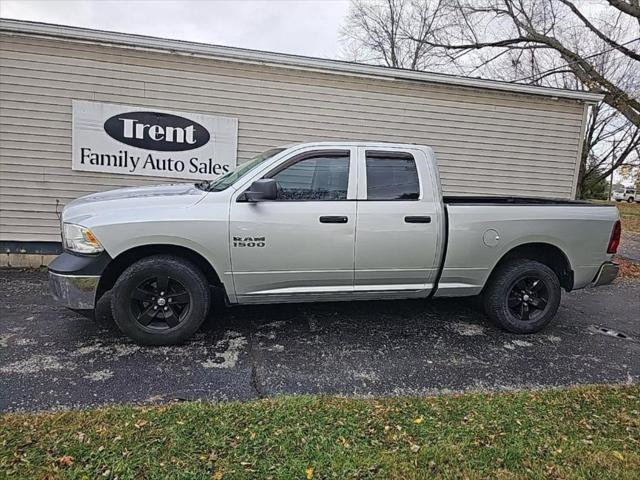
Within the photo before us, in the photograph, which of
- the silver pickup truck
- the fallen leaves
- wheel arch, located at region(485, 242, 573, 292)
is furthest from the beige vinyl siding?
the fallen leaves

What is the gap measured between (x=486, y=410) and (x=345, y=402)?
0.97 metres

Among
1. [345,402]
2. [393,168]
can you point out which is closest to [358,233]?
[393,168]

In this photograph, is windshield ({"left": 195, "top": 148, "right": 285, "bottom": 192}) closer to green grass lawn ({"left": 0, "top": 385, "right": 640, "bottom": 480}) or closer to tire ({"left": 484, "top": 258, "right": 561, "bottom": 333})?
green grass lawn ({"left": 0, "top": 385, "right": 640, "bottom": 480})

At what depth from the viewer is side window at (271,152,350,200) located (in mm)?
3986

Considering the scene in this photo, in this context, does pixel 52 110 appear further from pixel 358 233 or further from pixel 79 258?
pixel 358 233

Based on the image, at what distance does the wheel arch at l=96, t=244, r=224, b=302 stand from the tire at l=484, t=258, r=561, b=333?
9.17 ft

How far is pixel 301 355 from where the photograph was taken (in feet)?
12.4

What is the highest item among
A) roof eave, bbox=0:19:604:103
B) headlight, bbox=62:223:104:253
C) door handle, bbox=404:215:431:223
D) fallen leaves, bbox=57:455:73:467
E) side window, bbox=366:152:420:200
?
roof eave, bbox=0:19:604:103

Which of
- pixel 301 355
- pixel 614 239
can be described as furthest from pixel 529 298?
pixel 301 355

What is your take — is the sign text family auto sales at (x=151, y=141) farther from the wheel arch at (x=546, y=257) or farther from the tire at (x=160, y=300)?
the wheel arch at (x=546, y=257)

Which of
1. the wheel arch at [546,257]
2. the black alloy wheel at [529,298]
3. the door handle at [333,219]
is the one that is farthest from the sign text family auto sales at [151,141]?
the black alloy wheel at [529,298]

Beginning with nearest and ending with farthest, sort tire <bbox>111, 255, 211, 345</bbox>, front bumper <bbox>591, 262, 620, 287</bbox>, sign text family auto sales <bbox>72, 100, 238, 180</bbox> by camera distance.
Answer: tire <bbox>111, 255, 211, 345</bbox>
front bumper <bbox>591, 262, 620, 287</bbox>
sign text family auto sales <bbox>72, 100, 238, 180</bbox>

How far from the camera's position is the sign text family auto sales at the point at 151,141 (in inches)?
259

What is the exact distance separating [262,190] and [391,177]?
4.37 feet
